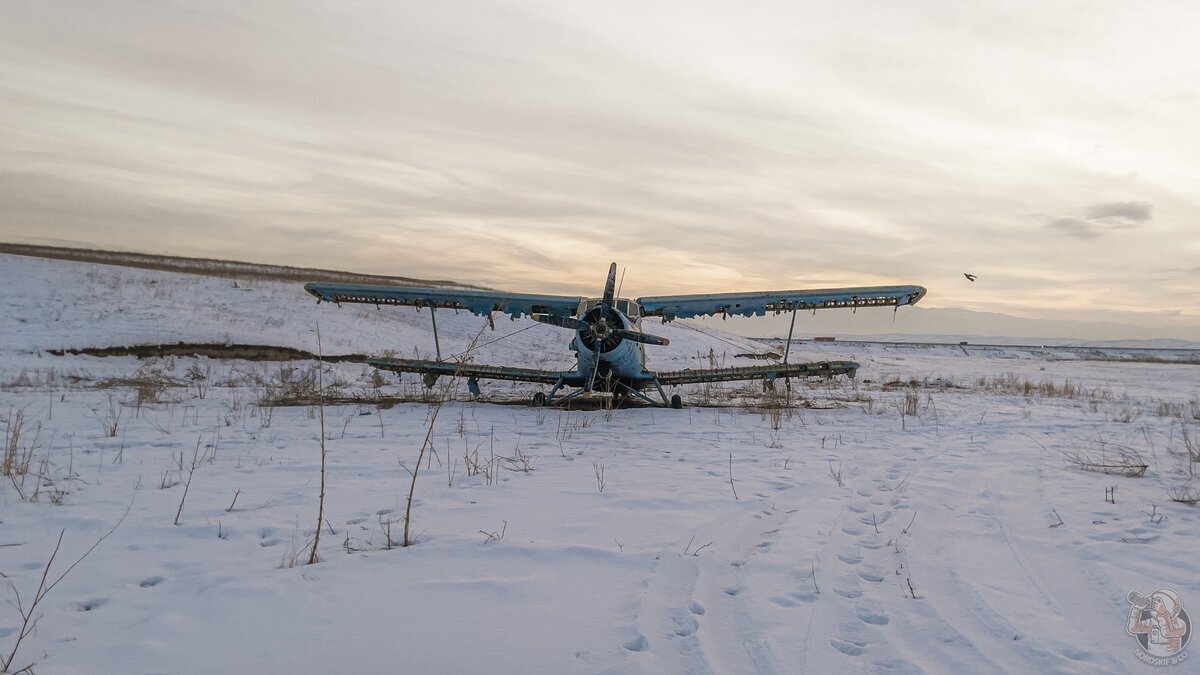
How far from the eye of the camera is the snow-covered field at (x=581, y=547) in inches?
104

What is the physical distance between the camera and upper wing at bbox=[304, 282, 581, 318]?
13.9m

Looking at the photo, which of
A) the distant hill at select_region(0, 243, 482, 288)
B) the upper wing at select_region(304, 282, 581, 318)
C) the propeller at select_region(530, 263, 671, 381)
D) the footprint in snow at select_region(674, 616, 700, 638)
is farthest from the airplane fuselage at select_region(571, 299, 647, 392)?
the distant hill at select_region(0, 243, 482, 288)

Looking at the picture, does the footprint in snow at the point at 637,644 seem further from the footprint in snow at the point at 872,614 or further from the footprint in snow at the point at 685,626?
the footprint in snow at the point at 872,614

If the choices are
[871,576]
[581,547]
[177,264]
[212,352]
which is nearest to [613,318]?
[581,547]

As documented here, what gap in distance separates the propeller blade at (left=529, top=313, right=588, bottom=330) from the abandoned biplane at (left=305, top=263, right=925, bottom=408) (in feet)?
0.07

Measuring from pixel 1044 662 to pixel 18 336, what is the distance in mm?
24548

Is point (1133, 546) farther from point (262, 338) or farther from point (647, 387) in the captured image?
point (262, 338)

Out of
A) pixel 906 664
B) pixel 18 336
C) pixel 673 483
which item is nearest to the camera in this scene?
pixel 906 664

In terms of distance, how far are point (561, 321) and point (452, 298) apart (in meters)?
3.84

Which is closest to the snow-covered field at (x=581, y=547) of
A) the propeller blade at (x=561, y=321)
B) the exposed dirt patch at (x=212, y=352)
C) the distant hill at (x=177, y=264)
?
the propeller blade at (x=561, y=321)

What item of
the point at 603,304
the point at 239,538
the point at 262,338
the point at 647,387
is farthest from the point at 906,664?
the point at 262,338

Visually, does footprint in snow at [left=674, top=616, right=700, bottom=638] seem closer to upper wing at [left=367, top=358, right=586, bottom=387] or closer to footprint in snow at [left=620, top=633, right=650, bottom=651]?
footprint in snow at [left=620, top=633, right=650, bottom=651]

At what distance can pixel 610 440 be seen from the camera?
873 centimetres

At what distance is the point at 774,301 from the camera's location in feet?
45.2
